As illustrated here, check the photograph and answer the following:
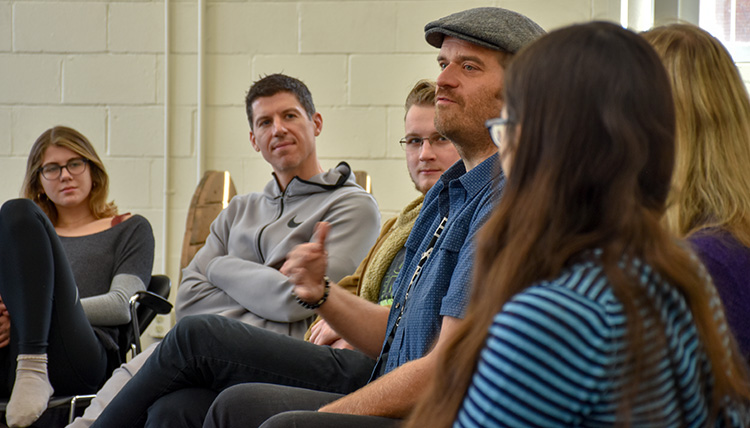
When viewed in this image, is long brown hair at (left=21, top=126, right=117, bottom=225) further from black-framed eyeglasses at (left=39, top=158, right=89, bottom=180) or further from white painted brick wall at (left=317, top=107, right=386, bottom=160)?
white painted brick wall at (left=317, top=107, right=386, bottom=160)

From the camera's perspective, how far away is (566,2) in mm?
3055

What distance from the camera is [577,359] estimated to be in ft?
2.03

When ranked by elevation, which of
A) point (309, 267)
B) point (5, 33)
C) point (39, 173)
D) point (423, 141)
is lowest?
point (309, 267)

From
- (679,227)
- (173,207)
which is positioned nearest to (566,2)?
(173,207)

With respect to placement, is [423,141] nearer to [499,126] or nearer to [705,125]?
[705,125]

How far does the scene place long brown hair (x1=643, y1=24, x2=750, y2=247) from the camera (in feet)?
3.30

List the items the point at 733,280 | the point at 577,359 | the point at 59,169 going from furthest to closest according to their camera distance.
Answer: the point at 59,169, the point at 733,280, the point at 577,359

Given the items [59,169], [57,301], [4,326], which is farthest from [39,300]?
[59,169]

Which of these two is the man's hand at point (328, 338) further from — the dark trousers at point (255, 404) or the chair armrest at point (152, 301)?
the chair armrest at point (152, 301)

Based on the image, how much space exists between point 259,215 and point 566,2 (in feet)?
4.97

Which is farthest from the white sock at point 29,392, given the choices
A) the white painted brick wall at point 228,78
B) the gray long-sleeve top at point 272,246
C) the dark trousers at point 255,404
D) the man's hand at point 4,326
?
the white painted brick wall at point 228,78

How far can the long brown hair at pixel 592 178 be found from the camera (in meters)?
0.67

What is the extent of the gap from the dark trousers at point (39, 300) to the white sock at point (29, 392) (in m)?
0.03

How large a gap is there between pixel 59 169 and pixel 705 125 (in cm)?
228
